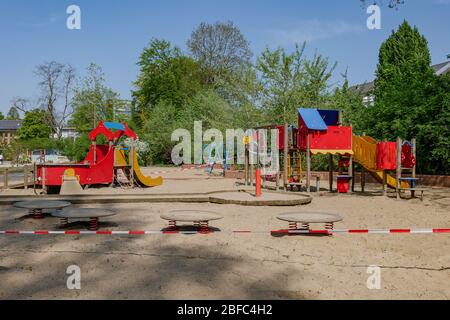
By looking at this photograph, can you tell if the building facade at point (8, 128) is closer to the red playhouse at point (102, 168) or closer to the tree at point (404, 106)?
the red playhouse at point (102, 168)

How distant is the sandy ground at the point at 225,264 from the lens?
205 inches

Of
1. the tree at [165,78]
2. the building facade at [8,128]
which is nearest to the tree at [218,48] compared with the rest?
the tree at [165,78]

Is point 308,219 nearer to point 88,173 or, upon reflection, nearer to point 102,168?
point 88,173

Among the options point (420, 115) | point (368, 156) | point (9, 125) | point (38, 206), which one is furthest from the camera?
point (9, 125)

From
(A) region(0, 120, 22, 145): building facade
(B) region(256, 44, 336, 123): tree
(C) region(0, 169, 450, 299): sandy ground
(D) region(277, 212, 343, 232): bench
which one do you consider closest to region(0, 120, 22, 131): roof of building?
(A) region(0, 120, 22, 145): building facade

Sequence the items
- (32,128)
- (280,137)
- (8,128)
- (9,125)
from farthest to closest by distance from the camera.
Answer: (9,125)
(8,128)
(32,128)
(280,137)

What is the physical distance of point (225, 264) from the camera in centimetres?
645

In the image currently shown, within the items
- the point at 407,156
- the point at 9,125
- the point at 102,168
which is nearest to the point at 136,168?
the point at 102,168

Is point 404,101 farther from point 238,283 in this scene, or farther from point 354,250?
point 238,283

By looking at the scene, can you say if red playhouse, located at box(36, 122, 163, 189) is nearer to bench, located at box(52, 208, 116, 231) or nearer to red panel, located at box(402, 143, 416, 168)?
bench, located at box(52, 208, 116, 231)

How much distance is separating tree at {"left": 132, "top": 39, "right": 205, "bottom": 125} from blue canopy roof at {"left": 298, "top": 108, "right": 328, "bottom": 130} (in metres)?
36.9

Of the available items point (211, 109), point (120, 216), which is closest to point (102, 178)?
point (120, 216)

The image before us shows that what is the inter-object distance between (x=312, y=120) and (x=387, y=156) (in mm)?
3153

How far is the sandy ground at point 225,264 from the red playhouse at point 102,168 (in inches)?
271
